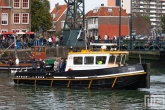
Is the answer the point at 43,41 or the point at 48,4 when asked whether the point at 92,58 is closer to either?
the point at 43,41

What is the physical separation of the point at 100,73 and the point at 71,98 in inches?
154

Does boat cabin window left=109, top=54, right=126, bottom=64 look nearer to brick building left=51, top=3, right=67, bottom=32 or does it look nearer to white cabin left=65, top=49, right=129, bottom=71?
white cabin left=65, top=49, right=129, bottom=71

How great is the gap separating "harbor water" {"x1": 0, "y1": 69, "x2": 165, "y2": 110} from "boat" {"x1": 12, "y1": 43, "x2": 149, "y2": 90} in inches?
20.7

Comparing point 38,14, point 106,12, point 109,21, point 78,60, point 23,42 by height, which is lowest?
point 78,60

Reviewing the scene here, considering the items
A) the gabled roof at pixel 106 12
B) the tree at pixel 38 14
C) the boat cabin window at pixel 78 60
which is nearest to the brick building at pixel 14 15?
the tree at pixel 38 14

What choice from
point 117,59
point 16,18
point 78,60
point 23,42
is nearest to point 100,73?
point 117,59

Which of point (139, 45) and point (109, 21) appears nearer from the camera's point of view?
point (139, 45)

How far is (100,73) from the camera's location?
40812mm

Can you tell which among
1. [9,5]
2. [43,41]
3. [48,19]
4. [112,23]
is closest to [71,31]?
[43,41]

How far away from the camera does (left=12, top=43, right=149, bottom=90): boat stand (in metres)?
40.7

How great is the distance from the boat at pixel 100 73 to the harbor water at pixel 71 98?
53 centimetres

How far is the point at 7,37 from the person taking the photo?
74000mm

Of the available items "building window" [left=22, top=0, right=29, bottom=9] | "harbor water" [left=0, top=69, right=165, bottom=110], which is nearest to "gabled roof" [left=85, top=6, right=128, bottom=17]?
"building window" [left=22, top=0, right=29, bottom=9]

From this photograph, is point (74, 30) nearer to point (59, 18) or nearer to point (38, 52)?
point (38, 52)
